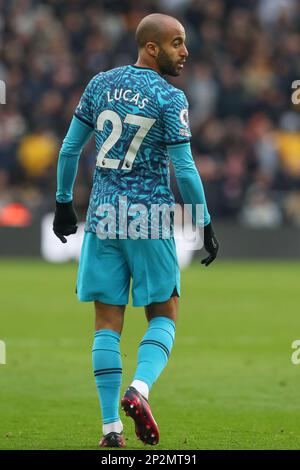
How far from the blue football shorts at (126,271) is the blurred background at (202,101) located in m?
12.5

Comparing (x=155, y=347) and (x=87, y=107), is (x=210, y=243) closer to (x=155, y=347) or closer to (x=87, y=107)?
(x=155, y=347)

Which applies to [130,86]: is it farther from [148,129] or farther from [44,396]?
[44,396]

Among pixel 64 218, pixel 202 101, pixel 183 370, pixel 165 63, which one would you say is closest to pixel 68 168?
pixel 64 218

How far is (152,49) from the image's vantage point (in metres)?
6.35

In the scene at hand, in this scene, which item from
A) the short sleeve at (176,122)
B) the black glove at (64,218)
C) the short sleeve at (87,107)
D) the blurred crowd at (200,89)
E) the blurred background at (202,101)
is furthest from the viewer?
the blurred crowd at (200,89)

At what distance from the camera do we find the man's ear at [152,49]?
633cm

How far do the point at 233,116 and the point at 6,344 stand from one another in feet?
38.8

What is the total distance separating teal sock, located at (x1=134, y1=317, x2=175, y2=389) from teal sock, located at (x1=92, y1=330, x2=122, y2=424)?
0.14m

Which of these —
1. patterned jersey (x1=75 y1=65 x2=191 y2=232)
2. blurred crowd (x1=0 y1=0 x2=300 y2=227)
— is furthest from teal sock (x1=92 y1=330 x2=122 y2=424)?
blurred crowd (x1=0 y1=0 x2=300 y2=227)

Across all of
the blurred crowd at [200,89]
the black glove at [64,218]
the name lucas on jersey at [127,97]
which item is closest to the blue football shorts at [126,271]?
the black glove at [64,218]

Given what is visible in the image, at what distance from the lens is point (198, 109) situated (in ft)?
70.0

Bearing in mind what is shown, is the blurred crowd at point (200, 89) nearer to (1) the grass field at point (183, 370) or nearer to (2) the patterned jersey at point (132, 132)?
(1) the grass field at point (183, 370)

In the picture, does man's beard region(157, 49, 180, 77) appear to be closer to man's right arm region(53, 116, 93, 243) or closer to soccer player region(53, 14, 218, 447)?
soccer player region(53, 14, 218, 447)

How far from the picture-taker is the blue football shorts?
629 centimetres
